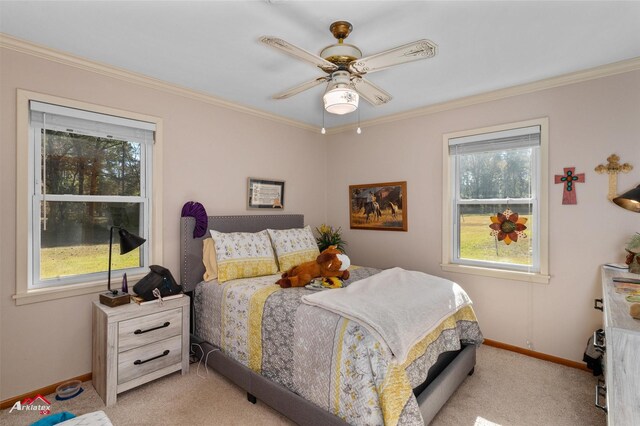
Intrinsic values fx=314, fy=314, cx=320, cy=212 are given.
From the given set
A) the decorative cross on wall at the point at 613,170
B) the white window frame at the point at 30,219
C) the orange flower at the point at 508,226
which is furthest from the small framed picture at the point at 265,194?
the decorative cross on wall at the point at 613,170

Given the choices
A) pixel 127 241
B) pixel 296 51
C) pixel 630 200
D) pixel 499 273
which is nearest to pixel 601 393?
pixel 499 273

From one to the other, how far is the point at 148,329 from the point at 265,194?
6.51 feet

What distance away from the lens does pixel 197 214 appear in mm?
3113

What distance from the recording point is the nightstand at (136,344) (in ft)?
7.45

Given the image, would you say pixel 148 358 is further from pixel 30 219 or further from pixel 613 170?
pixel 613 170

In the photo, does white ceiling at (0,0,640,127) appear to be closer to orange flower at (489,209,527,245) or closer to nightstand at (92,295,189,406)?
orange flower at (489,209,527,245)

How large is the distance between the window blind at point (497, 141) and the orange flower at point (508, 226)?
67 cm

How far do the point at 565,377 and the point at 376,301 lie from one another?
1979 millimetres

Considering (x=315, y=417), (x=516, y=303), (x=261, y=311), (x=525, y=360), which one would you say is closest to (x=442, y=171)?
(x=516, y=303)

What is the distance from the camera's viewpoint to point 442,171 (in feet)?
11.8

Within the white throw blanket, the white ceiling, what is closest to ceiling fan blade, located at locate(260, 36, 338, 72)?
the white ceiling

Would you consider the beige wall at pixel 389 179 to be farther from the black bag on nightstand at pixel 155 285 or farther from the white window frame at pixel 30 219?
the black bag on nightstand at pixel 155 285

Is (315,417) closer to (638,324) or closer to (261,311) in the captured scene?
(261,311)

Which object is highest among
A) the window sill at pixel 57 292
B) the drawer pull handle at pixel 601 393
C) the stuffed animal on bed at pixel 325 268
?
the stuffed animal on bed at pixel 325 268
